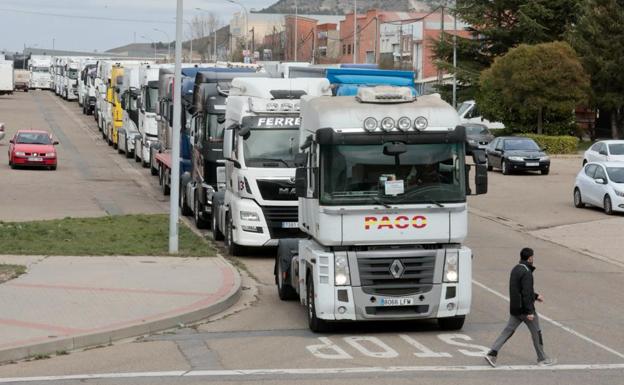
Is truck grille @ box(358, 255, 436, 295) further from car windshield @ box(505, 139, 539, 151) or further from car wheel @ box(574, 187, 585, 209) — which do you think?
car windshield @ box(505, 139, 539, 151)

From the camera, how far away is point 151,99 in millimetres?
47156

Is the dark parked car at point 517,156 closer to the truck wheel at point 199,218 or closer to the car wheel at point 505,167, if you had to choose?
the car wheel at point 505,167

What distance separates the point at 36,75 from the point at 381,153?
121928mm

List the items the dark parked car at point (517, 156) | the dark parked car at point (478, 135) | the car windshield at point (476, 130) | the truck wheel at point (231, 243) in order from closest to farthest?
1. the truck wheel at point (231, 243)
2. the dark parked car at point (517, 156)
3. the dark parked car at point (478, 135)
4. the car windshield at point (476, 130)

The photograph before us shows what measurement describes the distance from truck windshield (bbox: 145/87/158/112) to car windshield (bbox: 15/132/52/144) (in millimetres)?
5410

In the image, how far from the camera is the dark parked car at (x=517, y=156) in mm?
47062

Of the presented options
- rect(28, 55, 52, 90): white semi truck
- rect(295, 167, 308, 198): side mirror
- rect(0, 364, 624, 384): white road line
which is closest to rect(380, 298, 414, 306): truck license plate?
rect(0, 364, 624, 384): white road line

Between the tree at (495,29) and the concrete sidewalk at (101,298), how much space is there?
175 ft

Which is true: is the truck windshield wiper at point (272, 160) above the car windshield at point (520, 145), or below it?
above

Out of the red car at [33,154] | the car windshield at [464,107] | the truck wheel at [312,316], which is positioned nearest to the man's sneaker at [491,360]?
the truck wheel at [312,316]

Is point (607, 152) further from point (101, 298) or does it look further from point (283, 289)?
point (101, 298)

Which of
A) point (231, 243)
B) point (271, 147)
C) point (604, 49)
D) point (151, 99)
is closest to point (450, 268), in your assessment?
point (271, 147)

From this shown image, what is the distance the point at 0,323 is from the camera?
1593 centimetres

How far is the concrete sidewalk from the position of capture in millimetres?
15328
